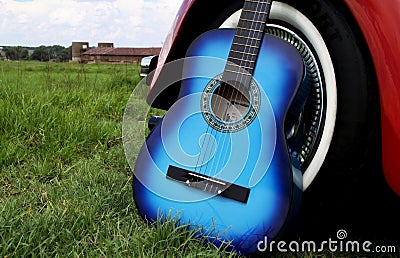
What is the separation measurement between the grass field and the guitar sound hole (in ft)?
1.48

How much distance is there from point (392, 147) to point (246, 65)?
1.85 ft

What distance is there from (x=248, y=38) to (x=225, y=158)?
1.48 feet

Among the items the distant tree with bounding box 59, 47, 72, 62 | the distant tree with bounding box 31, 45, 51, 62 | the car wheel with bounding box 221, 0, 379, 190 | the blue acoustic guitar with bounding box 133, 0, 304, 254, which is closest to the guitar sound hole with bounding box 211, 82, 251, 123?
the blue acoustic guitar with bounding box 133, 0, 304, 254

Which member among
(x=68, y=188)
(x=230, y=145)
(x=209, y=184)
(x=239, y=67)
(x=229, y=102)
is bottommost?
(x=68, y=188)

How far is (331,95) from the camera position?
1.51m

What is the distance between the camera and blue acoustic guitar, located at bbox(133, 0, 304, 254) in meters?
1.44

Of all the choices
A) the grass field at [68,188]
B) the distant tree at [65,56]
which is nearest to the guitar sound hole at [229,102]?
the grass field at [68,188]

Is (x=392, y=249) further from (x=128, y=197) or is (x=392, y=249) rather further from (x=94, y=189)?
(x=94, y=189)

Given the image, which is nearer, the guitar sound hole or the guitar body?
the guitar body

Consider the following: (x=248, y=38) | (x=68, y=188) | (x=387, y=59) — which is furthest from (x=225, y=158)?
(x=68, y=188)

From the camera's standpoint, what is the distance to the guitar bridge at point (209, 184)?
147 cm

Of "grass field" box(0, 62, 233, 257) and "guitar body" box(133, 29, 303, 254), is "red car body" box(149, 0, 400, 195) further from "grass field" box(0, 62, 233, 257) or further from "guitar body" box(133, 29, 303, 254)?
"grass field" box(0, 62, 233, 257)

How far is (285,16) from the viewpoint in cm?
168

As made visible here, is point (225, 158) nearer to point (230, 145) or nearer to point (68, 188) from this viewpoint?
point (230, 145)
